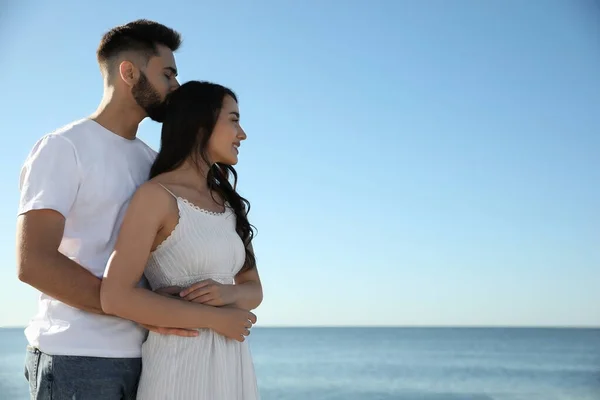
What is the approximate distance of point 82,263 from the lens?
6.64 ft

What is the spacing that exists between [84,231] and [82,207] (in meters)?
0.06

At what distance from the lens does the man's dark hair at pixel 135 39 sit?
2.27m

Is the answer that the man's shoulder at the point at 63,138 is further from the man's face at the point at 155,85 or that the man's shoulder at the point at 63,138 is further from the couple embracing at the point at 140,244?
the man's face at the point at 155,85

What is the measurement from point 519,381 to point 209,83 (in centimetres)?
2340

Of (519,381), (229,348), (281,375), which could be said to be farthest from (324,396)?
(229,348)

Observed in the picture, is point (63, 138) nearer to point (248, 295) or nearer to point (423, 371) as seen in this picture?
point (248, 295)

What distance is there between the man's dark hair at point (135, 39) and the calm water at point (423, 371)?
17.2m

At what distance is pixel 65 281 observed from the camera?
6.27 feet

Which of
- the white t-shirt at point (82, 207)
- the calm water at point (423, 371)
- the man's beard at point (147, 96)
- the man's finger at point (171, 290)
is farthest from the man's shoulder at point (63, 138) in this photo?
the calm water at point (423, 371)

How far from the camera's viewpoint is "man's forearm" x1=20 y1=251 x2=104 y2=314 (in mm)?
1897

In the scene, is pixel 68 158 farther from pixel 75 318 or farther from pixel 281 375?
pixel 281 375

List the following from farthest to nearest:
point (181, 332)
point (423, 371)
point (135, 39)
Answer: point (423, 371) < point (135, 39) < point (181, 332)

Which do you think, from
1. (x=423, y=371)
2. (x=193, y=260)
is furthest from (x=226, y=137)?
(x=423, y=371)

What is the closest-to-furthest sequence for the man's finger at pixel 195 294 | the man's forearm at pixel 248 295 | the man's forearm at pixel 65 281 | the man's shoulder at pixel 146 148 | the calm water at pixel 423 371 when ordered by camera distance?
the man's forearm at pixel 65 281 < the man's finger at pixel 195 294 < the man's forearm at pixel 248 295 < the man's shoulder at pixel 146 148 < the calm water at pixel 423 371
